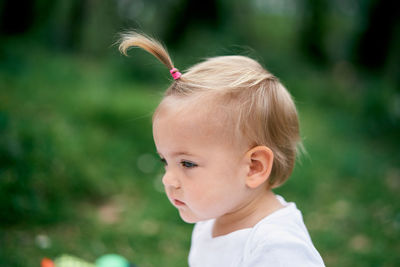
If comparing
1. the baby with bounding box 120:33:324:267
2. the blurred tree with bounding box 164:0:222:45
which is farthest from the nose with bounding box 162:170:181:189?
the blurred tree with bounding box 164:0:222:45

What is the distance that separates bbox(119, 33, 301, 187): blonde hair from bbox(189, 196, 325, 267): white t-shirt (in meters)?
0.22

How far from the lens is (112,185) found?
3359mm

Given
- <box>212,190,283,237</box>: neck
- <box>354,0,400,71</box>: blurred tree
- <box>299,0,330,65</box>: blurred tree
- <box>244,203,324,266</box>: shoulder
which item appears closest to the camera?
<box>244,203,324,266</box>: shoulder

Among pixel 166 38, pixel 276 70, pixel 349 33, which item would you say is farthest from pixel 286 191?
pixel 349 33

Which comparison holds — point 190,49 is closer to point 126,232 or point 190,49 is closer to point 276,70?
point 276,70

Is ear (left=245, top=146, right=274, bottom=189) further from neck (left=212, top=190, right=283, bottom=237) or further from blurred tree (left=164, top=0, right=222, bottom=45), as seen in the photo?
blurred tree (left=164, top=0, right=222, bottom=45)

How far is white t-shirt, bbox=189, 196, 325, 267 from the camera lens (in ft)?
4.25

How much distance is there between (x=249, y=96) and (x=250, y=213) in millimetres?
454

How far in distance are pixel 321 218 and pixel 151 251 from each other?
4.47 ft

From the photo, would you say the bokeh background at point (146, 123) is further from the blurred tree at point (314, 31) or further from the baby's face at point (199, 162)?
the baby's face at point (199, 162)

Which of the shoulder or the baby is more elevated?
the baby

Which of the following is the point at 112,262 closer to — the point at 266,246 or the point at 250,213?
the point at 250,213

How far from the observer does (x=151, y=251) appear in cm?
266

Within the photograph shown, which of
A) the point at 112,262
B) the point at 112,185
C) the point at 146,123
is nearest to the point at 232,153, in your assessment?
the point at 112,262
